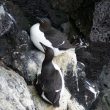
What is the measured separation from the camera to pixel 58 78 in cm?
816

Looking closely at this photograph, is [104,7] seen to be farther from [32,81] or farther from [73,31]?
[32,81]

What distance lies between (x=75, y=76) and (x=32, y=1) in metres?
1.84

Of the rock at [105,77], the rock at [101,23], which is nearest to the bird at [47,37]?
the rock at [105,77]

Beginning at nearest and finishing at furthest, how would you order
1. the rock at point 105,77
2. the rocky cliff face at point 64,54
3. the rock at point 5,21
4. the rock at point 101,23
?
the rocky cliff face at point 64,54 < the rock at point 5,21 < the rock at point 105,77 < the rock at point 101,23

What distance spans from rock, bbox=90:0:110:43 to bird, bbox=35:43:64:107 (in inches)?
127

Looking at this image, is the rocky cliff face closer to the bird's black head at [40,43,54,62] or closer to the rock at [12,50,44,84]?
the rock at [12,50,44,84]

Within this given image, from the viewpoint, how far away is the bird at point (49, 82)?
8.00 meters

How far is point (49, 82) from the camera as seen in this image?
316 inches

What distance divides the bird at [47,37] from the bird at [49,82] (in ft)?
2.03

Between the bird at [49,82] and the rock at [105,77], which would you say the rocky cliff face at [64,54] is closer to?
the rock at [105,77]

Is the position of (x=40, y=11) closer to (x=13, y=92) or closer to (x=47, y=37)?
(x=47, y=37)

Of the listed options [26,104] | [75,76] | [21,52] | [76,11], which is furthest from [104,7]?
[26,104]

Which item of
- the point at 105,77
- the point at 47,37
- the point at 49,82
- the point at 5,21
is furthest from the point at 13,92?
the point at 105,77

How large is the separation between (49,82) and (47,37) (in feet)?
3.66
